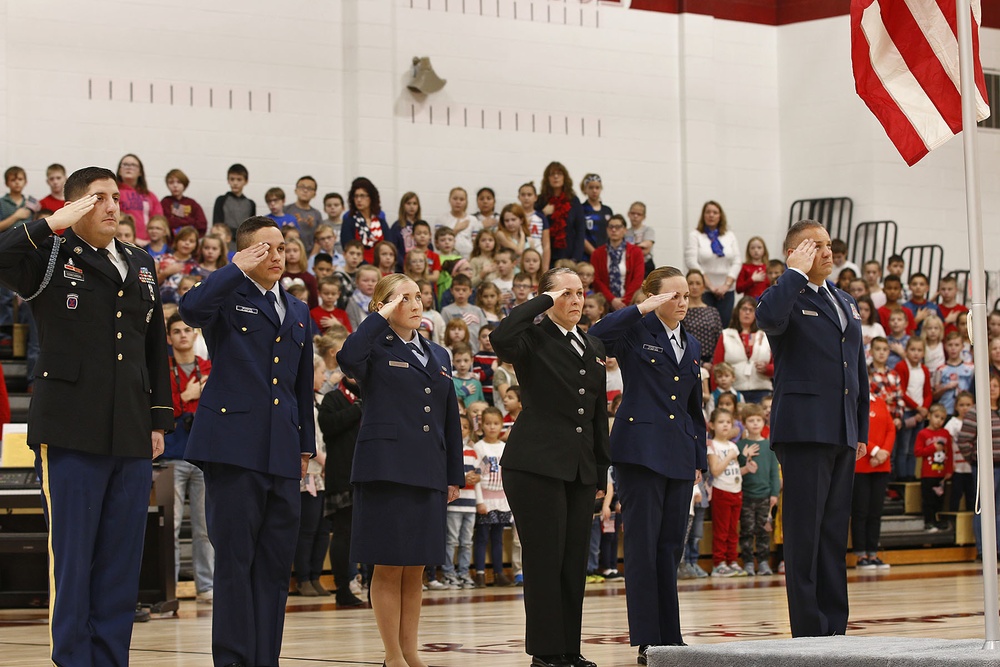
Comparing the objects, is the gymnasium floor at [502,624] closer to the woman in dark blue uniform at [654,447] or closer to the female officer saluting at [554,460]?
the woman in dark blue uniform at [654,447]

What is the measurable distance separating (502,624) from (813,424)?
97.5 inches

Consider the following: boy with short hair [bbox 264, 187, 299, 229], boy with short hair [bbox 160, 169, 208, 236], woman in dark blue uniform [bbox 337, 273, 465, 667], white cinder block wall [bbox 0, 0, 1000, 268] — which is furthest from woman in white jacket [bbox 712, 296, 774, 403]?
woman in dark blue uniform [bbox 337, 273, 465, 667]

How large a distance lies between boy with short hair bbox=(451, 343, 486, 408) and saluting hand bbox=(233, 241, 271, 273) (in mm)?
6199

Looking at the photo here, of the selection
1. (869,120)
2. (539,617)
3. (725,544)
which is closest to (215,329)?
(539,617)

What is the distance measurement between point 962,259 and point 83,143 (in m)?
11.1

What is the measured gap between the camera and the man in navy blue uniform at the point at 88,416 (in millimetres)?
4613

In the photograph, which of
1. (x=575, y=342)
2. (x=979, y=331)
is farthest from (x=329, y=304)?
(x=979, y=331)

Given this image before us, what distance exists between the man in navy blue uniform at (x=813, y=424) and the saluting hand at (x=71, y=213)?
281cm

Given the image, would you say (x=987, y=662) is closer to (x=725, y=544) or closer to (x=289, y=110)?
(x=725, y=544)

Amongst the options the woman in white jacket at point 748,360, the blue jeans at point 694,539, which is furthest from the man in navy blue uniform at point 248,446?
the woman in white jacket at point 748,360

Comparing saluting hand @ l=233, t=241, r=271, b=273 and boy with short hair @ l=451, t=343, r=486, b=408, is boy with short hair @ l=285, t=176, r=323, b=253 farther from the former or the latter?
saluting hand @ l=233, t=241, r=271, b=273

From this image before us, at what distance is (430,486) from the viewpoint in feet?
18.3

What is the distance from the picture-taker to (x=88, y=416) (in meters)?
4.68

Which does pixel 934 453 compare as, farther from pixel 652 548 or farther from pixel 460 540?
pixel 652 548
